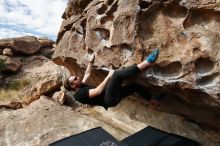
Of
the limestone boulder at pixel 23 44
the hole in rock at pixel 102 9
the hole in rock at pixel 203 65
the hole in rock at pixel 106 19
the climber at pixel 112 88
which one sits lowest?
the limestone boulder at pixel 23 44

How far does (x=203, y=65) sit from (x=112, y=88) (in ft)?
5.51

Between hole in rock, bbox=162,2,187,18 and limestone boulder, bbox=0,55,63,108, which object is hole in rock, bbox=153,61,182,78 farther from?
limestone boulder, bbox=0,55,63,108

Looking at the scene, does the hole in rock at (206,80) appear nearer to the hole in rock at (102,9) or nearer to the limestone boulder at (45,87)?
the hole in rock at (102,9)

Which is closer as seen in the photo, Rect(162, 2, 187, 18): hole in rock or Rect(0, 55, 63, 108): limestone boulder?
Rect(162, 2, 187, 18): hole in rock

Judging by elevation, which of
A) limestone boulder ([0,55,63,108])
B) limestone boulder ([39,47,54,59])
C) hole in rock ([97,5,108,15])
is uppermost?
hole in rock ([97,5,108,15])

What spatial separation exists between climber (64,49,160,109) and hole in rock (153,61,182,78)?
34cm

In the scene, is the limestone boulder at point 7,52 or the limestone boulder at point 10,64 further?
the limestone boulder at point 7,52

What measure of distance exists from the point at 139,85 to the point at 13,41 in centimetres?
1401

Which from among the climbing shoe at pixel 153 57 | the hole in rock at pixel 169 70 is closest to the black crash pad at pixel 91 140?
the hole in rock at pixel 169 70

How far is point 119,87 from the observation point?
20.0 feet

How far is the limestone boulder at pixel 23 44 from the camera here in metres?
18.8

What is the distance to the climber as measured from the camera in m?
5.78

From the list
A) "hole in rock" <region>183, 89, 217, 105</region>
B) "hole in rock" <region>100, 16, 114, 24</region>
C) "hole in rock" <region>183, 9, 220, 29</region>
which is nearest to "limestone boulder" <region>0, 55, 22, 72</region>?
"hole in rock" <region>100, 16, 114, 24</region>

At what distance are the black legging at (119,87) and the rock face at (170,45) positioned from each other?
0.21 m
